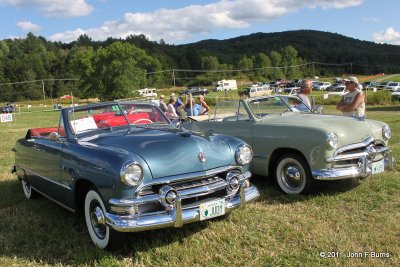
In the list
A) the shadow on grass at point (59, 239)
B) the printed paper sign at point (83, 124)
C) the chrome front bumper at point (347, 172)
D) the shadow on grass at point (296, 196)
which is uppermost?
the printed paper sign at point (83, 124)

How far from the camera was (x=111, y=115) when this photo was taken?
5.53m

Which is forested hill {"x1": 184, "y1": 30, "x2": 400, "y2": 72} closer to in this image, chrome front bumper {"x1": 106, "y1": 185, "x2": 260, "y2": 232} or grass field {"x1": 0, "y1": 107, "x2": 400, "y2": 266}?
grass field {"x1": 0, "y1": 107, "x2": 400, "y2": 266}

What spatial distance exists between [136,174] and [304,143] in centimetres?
275

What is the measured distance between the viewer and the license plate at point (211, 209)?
4070mm

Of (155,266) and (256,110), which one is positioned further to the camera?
(256,110)

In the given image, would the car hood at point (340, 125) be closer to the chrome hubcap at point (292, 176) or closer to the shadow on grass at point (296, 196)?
the chrome hubcap at point (292, 176)

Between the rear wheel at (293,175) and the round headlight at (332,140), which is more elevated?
the round headlight at (332,140)

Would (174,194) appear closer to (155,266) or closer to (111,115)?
(155,266)

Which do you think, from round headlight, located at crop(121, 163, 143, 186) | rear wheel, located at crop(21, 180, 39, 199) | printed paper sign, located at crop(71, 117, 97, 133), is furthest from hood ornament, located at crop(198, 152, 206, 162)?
rear wheel, located at crop(21, 180, 39, 199)

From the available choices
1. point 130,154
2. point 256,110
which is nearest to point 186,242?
point 130,154

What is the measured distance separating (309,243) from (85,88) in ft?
264

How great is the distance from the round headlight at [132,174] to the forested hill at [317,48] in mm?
149849

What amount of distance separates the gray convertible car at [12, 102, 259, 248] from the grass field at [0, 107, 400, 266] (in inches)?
13.5

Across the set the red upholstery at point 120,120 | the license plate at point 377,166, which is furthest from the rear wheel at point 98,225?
the license plate at point 377,166
